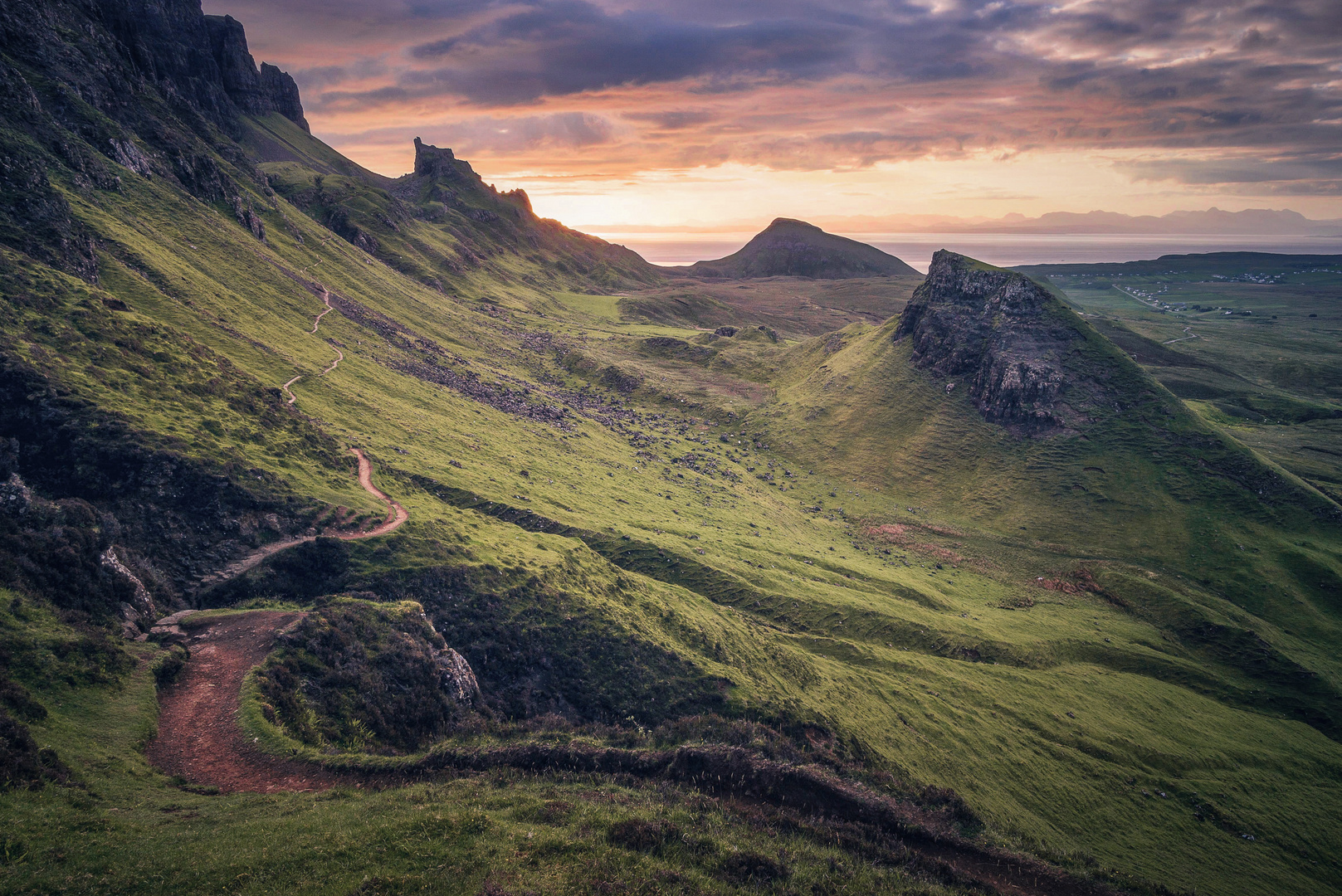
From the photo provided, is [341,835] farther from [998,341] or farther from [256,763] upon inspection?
[998,341]

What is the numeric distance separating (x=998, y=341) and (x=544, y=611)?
112m

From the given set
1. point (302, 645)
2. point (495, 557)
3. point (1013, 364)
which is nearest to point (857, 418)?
point (1013, 364)

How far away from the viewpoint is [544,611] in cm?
4753

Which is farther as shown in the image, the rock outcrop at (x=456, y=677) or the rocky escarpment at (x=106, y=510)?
the rock outcrop at (x=456, y=677)

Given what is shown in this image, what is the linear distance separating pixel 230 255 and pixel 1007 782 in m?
122

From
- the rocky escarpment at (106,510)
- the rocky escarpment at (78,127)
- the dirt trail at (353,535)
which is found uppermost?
the rocky escarpment at (78,127)

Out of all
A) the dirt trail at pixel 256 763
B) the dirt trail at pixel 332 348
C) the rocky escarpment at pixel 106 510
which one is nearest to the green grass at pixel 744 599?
the dirt trail at pixel 332 348

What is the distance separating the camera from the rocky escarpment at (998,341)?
110 m

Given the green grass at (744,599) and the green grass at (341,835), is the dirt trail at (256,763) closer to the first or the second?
the green grass at (341,835)

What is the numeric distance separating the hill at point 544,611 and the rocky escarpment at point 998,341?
1.23 metres

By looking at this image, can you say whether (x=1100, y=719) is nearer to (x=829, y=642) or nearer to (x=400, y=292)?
(x=829, y=642)

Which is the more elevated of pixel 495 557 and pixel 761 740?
pixel 495 557

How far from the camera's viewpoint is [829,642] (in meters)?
58.5

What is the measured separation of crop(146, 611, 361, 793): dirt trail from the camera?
25.7 m
